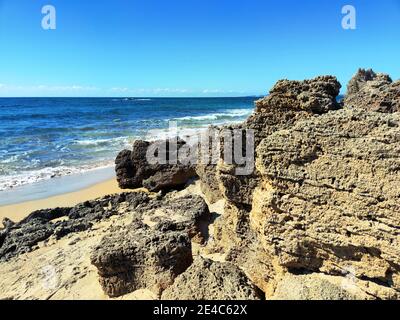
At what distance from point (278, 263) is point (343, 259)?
653mm

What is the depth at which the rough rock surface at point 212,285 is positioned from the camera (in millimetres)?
3387

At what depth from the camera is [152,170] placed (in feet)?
35.2

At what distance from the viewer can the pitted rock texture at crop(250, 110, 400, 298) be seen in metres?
2.95

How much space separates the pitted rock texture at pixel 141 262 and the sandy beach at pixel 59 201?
5708 millimetres

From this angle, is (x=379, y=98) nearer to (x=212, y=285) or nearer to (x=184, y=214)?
(x=184, y=214)

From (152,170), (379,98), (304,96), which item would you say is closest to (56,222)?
(152,170)

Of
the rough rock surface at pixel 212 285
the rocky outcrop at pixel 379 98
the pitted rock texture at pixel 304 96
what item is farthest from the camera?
the rocky outcrop at pixel 379 98

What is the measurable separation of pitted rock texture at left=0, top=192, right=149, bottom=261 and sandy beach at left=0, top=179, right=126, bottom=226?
3.53 feet

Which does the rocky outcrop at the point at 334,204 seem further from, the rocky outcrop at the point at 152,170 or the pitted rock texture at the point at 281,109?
the rocky outcrop at the point at 152,170

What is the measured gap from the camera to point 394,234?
2918mm

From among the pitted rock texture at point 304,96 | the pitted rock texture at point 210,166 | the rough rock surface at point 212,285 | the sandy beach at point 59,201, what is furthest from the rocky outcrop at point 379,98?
the sandy beach at point 59,201

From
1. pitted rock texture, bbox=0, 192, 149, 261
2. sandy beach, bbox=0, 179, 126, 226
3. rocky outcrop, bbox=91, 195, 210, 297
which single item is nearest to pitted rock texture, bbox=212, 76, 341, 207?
rocky outcrop, bbox=91, 195, 210, 297

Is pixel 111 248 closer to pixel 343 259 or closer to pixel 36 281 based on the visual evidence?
pixel 36 281
